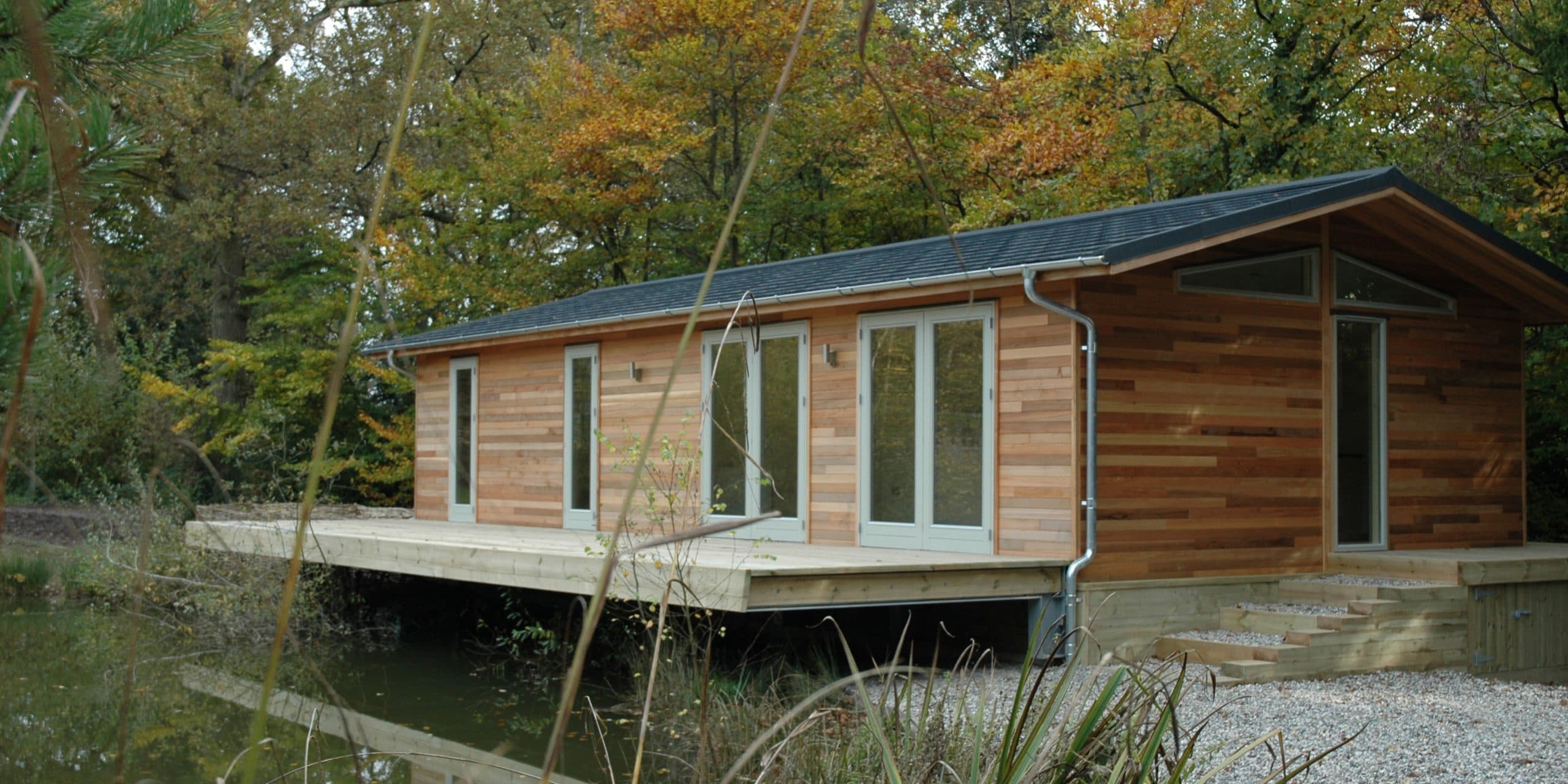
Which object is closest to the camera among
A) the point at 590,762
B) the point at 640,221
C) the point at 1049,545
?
the point at 590,762

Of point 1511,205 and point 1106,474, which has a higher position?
point 1511,205

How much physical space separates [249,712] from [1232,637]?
5.79 meters

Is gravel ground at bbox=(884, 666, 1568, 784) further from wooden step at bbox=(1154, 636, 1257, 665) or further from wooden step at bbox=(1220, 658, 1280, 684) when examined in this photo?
wooden step at bbox=(1154, 636, 1257, 665)

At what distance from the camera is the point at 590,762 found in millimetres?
7062

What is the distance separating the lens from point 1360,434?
976 centimetres

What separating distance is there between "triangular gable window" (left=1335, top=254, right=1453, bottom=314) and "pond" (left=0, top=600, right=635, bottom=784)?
566cm

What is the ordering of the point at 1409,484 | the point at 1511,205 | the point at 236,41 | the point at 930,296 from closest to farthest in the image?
the point at 236,41, the point at 930,296, the point at 1409,484, the point at 1511,205

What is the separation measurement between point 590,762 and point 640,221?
40.8ft

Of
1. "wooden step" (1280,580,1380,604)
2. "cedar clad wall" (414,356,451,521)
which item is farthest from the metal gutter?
"wooden step" (1280,580,1380,604)

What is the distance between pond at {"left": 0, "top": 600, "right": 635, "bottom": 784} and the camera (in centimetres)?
678

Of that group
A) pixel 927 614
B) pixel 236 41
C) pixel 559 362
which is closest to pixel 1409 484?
pixel 927 614

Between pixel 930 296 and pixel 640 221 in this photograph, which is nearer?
pixel 930 296

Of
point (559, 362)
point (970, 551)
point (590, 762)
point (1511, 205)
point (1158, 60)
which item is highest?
point (1158, 60)

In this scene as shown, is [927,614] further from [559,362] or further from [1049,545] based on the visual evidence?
[559,362]
